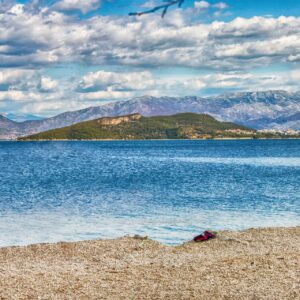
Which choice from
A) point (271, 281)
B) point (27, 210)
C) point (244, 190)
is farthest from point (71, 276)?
point (244, 190)

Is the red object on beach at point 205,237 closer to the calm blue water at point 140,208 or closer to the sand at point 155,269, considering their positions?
the sand at point 155,269

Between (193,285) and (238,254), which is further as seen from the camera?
(238,254)

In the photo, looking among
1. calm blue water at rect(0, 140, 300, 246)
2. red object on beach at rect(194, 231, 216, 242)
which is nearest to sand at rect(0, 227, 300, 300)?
red object on beach at rect(194, 231, 216, 242)

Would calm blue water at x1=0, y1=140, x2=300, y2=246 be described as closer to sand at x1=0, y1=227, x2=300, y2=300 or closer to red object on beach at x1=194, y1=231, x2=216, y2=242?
red object on beach at x1=194, y1=231, x2=216, y2=242

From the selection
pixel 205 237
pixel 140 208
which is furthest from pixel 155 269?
pixel 140 208

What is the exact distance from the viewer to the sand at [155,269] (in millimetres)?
22453

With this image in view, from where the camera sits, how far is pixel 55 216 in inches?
2079

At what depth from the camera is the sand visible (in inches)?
884

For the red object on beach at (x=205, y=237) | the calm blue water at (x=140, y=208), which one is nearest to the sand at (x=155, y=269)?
the red object on beach at (x=205, y=237)

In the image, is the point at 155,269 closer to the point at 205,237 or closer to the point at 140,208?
the point at 205,237

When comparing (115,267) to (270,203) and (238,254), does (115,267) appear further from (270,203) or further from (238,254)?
(270,203)

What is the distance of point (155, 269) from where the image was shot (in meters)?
27.3

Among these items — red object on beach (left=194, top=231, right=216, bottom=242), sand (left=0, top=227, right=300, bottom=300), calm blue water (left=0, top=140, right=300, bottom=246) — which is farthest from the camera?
calm blue water (left=0, top=140, right=300, bottom=246)

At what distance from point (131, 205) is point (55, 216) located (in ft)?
37.2
